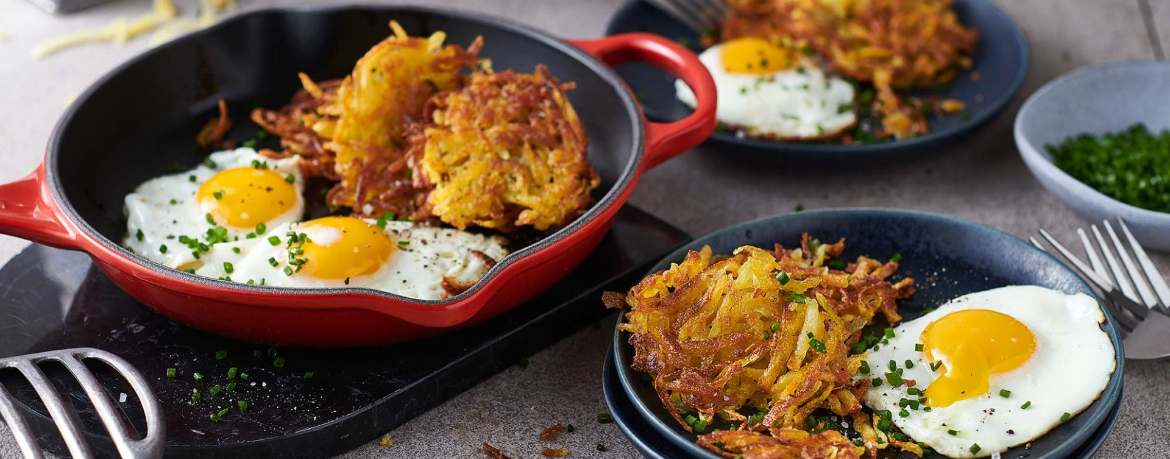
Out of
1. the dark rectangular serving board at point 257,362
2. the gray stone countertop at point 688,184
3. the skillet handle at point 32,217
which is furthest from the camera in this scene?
the gray stone countertop at point 688,184

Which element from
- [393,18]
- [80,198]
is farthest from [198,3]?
[80,198]

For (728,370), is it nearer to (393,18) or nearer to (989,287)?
(989,287)

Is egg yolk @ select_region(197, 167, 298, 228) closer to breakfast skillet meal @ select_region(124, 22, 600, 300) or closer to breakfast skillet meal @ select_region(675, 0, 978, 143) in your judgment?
breakfast skillet meal @ select_region(124, 22, 600, 300)

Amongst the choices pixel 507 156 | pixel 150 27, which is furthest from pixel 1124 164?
pixel 150 27

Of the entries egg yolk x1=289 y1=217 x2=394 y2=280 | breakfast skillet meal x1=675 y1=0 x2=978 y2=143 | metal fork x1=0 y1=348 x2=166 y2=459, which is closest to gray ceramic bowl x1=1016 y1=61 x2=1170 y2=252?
breakfast skillet meal x1=675 y1=0 x2=978 y2=143

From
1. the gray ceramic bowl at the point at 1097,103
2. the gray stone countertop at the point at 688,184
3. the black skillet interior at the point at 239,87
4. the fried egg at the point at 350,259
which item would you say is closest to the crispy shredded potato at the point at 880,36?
the gray stone countertop at the point at 688,184

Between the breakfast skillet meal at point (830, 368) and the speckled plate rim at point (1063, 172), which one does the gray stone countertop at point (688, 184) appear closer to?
the speckled plate rim at point (1063, 172)

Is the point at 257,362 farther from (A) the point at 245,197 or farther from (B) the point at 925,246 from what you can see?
(B) the point at 925,246
